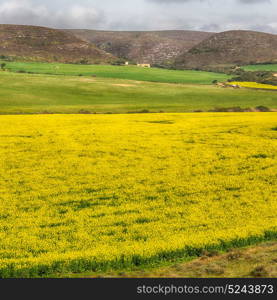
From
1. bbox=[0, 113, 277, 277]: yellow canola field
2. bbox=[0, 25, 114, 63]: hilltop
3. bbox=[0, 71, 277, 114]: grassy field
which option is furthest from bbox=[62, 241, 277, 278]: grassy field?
bbox=[0, 25, 114, 63]: hilltop

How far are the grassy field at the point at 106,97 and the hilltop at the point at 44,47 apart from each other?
62.0 m

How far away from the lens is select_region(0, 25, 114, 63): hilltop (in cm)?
16600

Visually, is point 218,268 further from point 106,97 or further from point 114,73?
point 114,73

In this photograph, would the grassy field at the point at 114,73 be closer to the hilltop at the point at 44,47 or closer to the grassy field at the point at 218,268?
the hilltop at the point at 44,47

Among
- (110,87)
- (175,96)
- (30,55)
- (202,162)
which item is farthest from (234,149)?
(30,55)

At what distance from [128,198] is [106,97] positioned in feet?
227

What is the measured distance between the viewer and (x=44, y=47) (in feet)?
589

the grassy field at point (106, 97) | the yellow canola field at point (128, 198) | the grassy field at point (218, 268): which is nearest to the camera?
the grassy field at point (218, 268)

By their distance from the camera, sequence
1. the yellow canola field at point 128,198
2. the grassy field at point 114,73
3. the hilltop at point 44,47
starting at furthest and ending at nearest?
the hilltop at point 44,47 → the grassy field at point 114,73 → the yellow canola field at point 128,198

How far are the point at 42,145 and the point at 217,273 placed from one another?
2240cm

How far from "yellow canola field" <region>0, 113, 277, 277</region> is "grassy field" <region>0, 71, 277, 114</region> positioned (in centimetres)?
3374

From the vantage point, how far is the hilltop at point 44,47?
16600cm

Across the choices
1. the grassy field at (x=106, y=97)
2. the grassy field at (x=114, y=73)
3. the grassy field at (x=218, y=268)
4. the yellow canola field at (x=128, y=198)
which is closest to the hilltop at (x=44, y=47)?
the grassy field at (x=114, y=73)

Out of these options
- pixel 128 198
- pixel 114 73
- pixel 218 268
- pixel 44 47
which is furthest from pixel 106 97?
pixel 44 47
